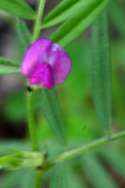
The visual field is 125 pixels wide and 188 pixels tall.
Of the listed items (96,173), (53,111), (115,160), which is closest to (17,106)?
(115,160)

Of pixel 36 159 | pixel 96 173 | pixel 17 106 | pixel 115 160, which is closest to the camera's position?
pixel 36 159

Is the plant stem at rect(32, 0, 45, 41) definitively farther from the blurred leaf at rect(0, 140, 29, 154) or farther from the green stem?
the blurred leaf at rect(0, 140, 29, 154)

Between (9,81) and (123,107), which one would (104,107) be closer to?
(123,107)

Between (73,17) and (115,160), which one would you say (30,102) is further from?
(115,160)

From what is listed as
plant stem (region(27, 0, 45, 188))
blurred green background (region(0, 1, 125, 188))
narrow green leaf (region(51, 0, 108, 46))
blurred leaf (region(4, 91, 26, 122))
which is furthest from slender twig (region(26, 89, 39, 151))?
blurred leaf (region(4, 91, 26, 122))

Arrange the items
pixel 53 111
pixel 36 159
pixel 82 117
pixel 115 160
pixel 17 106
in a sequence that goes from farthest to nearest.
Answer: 1. pixel 17 106
2. pixel 82 117
3. pixel 115 160
4. pixel 53 111
5. pixel 36 159

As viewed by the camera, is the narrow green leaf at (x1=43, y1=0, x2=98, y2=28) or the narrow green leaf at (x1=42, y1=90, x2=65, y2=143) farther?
the narrow green leaf at (x1=42, y1=90, x2=65, y2=143)

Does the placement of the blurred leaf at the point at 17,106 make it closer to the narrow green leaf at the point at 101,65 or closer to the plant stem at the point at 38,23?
the narrow green leaf at the point at 101,65
